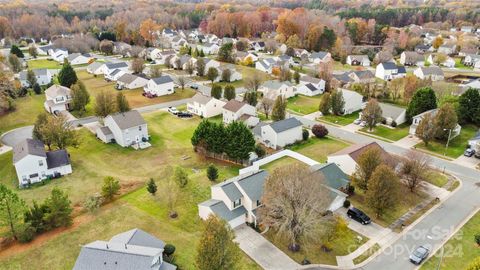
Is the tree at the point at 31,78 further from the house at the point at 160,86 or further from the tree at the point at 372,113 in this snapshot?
the tree at the point at 372,113

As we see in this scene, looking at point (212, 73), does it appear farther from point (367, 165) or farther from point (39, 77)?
point (367, 165)

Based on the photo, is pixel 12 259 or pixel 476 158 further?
pixel 476 158

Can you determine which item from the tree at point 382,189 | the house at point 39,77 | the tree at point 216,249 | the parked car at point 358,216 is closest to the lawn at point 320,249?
the parked car at point 358,216

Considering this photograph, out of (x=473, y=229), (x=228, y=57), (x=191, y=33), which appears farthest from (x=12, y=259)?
(x=191, y=33)

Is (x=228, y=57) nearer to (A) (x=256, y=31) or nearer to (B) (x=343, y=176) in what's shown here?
(A) (x=256, y=31)

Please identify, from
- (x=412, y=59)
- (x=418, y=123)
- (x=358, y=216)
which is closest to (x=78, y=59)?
(x=418, y=123)

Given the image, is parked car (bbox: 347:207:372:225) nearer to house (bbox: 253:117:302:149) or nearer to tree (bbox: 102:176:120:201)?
house (bbox: 253:117:302:149)
